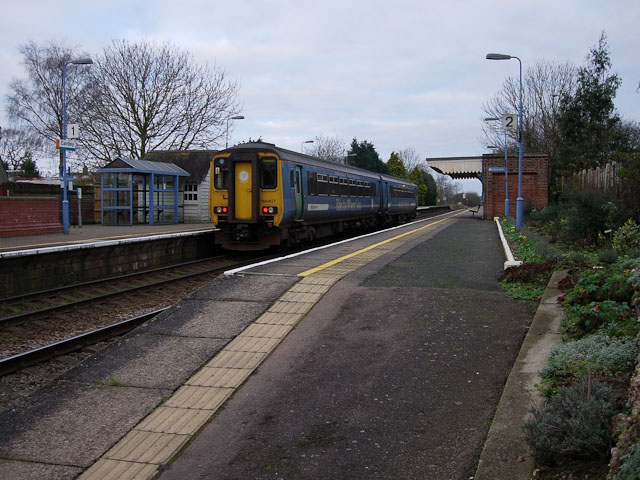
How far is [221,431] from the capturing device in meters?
4.39

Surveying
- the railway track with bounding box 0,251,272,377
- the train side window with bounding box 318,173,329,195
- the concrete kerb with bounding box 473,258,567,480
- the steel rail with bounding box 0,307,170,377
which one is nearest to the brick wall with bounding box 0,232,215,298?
the railway track with bounding box 0,251,272,377

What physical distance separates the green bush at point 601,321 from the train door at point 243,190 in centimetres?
1119

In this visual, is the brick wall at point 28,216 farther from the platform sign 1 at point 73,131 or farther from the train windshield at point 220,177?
the train windshield at point 220,177

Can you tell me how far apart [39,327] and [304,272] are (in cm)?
415

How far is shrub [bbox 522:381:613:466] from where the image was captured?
3.26 m

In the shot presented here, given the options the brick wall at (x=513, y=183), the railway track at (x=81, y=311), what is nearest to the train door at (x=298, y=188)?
the railway track at (x=81, y=311)

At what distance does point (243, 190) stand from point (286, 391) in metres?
11.6

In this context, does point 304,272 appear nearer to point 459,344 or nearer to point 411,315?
point 411,315

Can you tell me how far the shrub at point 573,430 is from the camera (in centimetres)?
326

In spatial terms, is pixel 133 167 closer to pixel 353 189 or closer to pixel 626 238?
pixel 353 189

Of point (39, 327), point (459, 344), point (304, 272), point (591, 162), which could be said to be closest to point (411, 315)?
point (459, 344)

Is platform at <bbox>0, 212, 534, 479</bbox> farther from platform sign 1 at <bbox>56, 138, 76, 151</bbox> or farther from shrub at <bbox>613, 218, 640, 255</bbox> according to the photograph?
platform sign 1 at <bbox>56, 138, 76, 151</bbox>

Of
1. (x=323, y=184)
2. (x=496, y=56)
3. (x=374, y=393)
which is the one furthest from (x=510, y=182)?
(x=374, y=393)

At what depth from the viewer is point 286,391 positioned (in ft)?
16.4
